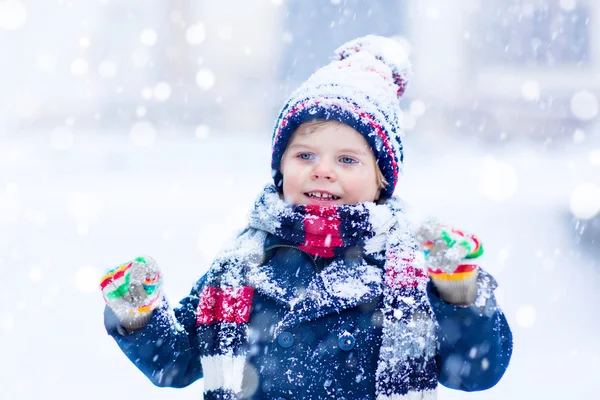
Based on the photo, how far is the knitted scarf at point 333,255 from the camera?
5.56 feet

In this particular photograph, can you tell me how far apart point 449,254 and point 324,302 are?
1.38ft

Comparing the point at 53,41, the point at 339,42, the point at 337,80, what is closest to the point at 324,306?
the point at 337,80

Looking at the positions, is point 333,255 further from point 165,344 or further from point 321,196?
point 165,344

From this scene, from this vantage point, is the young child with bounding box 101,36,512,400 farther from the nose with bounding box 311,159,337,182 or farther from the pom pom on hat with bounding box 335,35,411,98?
the pom pom on hat with bounding box 335,35,411,98

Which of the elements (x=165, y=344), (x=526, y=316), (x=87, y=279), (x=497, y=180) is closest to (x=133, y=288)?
(x=165, y=344)

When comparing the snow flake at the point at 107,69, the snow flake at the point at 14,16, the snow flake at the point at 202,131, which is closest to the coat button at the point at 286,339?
the snow flake at the point at 202,131

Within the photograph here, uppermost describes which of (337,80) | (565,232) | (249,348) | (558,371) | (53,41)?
(53,41)

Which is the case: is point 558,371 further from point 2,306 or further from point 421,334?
point 2,306

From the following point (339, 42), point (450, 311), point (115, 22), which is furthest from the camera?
point (115, 22)

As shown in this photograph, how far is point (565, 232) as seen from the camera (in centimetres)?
661

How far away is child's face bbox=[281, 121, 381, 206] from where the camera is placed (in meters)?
1.88

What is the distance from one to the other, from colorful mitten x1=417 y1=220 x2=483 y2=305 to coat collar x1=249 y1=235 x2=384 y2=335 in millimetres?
274

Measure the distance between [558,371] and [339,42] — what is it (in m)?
9.01

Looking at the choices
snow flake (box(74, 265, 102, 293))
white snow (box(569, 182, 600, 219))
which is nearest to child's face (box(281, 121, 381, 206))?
snow flake (box(74, 265, 102, 293))
